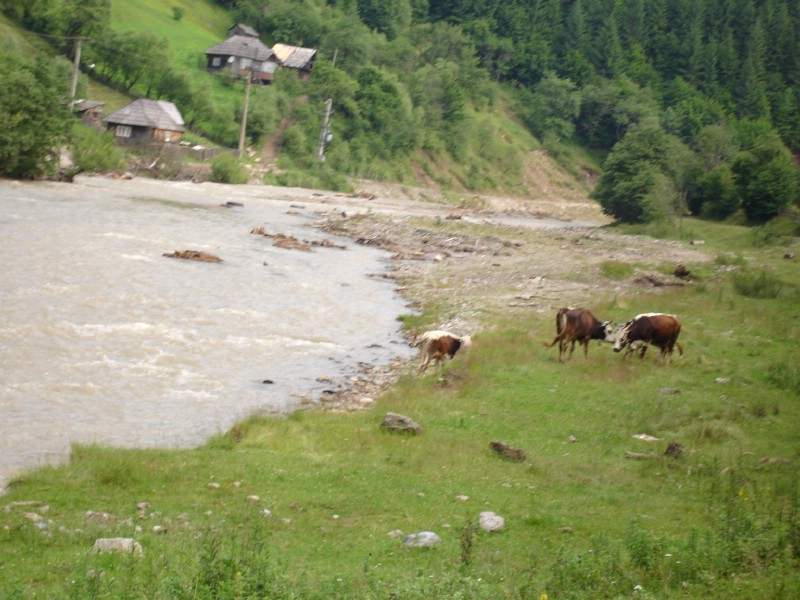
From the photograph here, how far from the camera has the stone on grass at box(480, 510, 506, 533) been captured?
1212 cm

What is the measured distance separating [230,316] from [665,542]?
2033 centimetres

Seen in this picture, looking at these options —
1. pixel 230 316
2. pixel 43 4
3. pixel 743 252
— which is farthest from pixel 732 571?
pixel 43 4

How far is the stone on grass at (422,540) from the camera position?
37.2 ft

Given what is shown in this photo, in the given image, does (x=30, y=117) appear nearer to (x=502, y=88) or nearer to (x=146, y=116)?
(x=146, y=116)

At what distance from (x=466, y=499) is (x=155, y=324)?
616 inches

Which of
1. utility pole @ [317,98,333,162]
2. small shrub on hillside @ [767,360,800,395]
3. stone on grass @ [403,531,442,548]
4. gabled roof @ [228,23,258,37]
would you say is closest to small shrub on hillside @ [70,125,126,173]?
utility pole @ [317,98,333,162]

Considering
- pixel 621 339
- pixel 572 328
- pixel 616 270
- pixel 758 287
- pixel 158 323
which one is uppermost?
pixel 758 287

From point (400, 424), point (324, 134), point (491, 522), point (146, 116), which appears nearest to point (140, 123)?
point (146, 116)

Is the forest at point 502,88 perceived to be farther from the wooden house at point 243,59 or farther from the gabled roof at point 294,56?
the gabled roof at point 294,56

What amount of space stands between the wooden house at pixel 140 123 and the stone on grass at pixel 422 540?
71.7 meters

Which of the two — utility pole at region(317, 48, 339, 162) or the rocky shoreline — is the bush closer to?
the rocky shoreline

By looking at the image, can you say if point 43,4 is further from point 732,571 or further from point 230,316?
point 732,571

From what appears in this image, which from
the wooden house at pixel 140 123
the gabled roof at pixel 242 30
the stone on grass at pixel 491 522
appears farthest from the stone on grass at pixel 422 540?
the gabled roof at pixel 242 30

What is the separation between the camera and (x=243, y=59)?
109500mm
